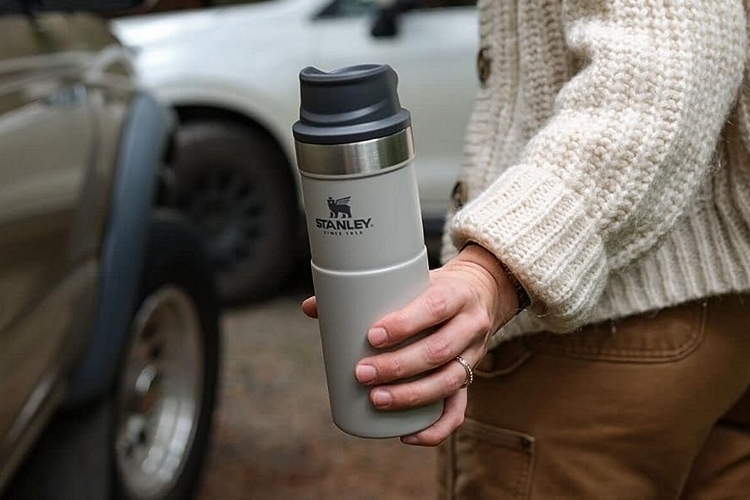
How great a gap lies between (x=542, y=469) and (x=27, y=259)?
124 cm

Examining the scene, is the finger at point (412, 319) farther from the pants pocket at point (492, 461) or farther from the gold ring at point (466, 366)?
the pants pocket at point (492, 461)

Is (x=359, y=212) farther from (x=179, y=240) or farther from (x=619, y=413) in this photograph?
(x=179, y=240)

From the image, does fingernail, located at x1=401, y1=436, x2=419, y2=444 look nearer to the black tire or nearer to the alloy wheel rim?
the black tire

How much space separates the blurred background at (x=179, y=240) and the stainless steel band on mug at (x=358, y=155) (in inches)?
19.0

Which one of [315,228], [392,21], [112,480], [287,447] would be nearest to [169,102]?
[392,21]

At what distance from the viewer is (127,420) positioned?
3.03 meters

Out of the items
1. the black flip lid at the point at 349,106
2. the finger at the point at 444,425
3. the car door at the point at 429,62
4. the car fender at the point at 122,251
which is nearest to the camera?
the black flip lid at the point at 349,106

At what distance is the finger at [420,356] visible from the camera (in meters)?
1.01

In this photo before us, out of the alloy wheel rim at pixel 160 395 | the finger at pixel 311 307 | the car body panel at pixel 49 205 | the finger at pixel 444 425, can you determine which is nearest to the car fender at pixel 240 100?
the alloy wheel rim at pixel 160 395

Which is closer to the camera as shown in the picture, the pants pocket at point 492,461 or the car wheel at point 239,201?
the pants pocket at point 492,461

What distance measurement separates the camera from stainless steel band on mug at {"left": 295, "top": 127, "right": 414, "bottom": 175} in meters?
0.95

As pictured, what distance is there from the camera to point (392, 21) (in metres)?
4.73

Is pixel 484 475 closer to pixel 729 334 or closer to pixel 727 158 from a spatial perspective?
pixel 729 334

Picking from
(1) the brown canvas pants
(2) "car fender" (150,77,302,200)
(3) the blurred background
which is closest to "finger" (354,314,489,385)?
(1) the brown canvas pants
